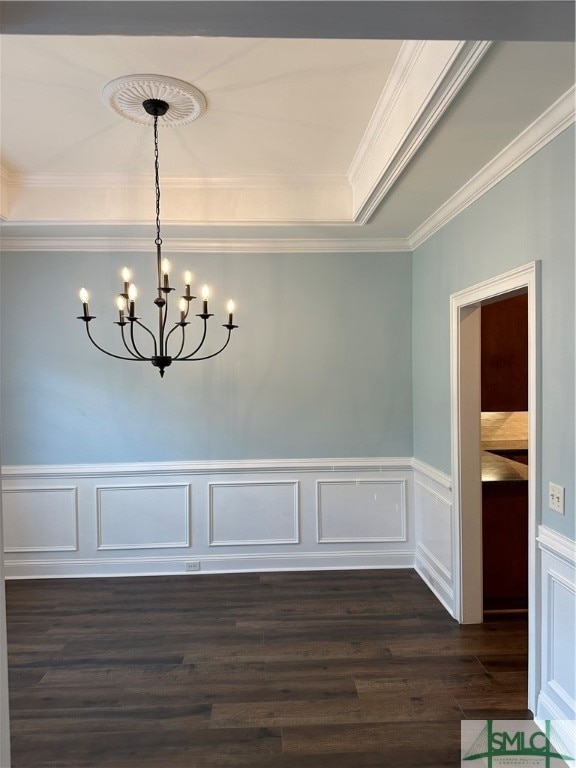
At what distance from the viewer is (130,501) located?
4051 mm

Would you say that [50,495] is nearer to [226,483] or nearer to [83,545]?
[83,545]

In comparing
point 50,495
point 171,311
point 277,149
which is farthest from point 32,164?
point 50,495

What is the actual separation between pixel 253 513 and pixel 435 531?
1459 millimetres

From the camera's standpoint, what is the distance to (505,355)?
4465 millimetres

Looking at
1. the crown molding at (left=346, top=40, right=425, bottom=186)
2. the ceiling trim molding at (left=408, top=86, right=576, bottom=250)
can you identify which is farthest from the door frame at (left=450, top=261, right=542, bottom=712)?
the crown molding at (left=346, top=40, right=425, bottom=186)

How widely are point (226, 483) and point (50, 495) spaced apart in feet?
4.70

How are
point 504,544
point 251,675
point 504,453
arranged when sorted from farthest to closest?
point 504,453, point 504,544, point 251,675

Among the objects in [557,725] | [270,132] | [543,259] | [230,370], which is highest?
[270,132]

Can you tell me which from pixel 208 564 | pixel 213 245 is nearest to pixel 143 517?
pixel 208 564

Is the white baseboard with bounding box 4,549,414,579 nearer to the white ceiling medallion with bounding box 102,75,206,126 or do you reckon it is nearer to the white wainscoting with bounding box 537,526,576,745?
the white wainscoting with bounding box 537,526,576,745

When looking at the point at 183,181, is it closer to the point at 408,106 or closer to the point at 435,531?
the point at 408,106

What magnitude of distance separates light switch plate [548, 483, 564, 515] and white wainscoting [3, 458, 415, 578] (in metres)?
2.00

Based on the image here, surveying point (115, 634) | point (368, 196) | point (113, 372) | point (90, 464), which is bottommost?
point (115, 634)

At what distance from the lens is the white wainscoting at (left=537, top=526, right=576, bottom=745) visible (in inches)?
79.8
